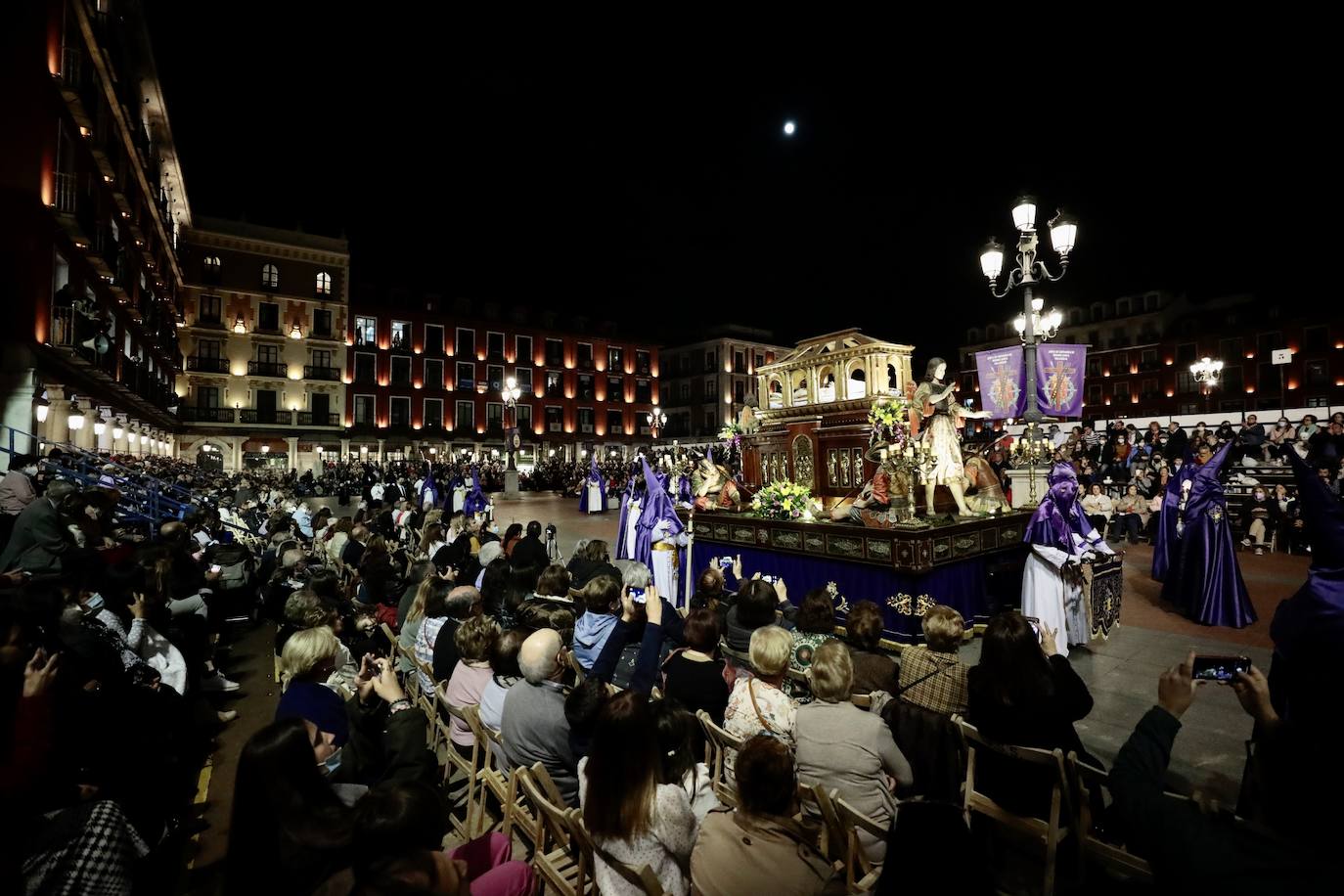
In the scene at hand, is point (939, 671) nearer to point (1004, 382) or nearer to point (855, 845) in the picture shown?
point (855, 845)

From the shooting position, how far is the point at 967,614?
738cm

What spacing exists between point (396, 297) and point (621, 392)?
20.1 meters

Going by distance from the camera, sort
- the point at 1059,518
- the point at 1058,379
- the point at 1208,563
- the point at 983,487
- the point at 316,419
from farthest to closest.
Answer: the point at 316,419, the point at 1058,379, the point at 983,487, the point at 1208,563, the point at 1059,518

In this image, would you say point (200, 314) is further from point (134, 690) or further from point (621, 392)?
point (134, 690)

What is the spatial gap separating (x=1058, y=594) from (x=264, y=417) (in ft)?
144

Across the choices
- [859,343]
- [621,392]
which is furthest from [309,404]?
[859,343]

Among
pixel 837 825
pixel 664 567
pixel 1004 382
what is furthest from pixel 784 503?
pixel 837 825

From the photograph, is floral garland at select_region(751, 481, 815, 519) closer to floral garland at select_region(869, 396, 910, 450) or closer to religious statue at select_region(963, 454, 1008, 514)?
floral garland at select_region(869, 396, 910, 450)

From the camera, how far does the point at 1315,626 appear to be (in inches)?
88.5

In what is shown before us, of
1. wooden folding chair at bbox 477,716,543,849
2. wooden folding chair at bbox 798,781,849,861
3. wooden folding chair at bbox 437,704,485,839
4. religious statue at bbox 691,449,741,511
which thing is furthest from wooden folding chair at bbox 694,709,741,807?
religious statue at bbox 691,449,741,511

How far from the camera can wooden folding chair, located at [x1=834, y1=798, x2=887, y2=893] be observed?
2.42 meters

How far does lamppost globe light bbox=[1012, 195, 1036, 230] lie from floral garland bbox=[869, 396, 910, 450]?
Result: 3.08m

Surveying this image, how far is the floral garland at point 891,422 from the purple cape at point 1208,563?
12.2 ft

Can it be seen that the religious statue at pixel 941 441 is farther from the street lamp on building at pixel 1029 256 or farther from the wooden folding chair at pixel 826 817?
the wooden folding chair at pixel 826 817
